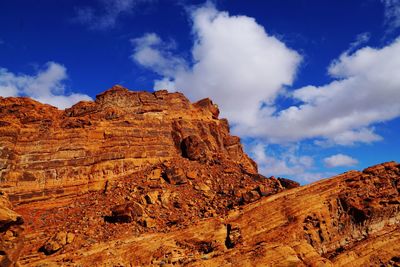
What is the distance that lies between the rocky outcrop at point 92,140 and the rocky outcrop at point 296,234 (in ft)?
45.0

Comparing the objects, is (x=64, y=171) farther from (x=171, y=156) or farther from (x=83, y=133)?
(x=171, y=156)

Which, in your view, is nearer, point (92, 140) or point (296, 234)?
point (296, 234)

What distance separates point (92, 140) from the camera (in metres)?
49.3

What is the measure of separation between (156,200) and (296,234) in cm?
1652

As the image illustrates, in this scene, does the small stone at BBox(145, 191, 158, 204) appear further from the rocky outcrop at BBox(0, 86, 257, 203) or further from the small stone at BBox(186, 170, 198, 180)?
the rocky outcrop at BBox(0, 86, 257, 203)

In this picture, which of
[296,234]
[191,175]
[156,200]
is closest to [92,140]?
[156,200]

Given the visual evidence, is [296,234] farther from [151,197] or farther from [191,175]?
[191,175]

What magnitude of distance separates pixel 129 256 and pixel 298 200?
53.3 feet

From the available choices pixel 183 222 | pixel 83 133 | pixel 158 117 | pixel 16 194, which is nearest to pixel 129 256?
pixel 183 222

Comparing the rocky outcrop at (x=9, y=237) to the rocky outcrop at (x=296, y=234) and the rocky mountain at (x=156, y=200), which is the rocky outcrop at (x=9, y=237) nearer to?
the rocky mountain at (x=156, y=200)

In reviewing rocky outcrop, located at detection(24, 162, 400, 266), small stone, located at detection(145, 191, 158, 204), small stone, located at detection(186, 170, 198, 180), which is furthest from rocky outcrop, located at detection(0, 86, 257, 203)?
rocky outcrop, located at detection(24, 162, 400, 266)

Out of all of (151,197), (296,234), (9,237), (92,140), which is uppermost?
(92,140)

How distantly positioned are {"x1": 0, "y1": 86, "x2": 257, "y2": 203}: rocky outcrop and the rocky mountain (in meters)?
0.14

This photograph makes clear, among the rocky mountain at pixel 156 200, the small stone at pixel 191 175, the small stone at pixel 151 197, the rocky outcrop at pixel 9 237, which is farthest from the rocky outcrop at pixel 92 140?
the rocky outcrop at pixel 9 237
